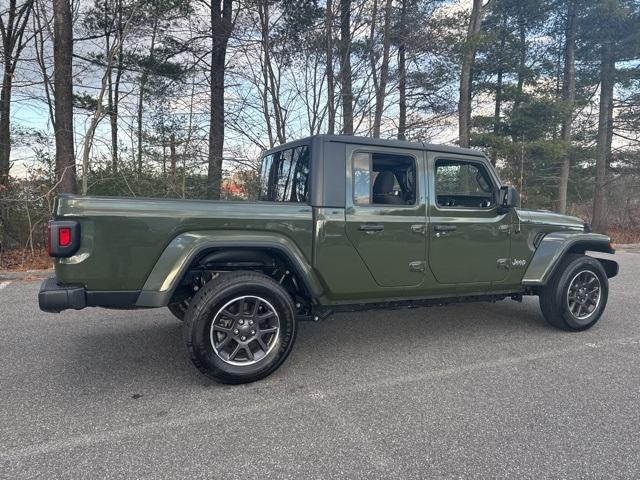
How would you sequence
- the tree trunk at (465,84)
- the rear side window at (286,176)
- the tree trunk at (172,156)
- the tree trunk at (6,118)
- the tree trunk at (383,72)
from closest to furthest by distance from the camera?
the rear side window at (286,176)
the tree trunk at (6,118)
the tree trunk at (172,156)
the tree trunk at (383,72)
the tree trunk at (465,84)

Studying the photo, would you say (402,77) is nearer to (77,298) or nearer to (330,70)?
(330,70)

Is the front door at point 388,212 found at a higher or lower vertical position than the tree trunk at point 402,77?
lower

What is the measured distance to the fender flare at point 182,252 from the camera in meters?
2.82

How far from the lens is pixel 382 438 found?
2324mm

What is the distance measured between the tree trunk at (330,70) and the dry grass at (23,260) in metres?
7.30

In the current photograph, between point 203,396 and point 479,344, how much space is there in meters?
2.61

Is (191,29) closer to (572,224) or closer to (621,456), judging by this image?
(572,224)

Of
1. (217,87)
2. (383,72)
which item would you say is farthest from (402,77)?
(217,87)

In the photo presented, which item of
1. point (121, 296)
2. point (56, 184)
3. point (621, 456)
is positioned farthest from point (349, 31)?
point (621, 456)

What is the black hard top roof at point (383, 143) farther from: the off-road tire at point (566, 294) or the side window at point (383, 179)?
the off-road tire at point (566, 294)

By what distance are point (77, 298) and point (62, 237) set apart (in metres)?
0.42

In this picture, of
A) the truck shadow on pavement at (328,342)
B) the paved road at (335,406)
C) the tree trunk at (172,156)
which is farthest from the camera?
the tree trunk at (172,156)

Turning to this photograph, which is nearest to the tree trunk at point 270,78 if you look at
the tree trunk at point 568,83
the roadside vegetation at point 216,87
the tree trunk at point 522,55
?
the roadside vegetation at point 216,87

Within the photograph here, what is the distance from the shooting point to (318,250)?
3.25 metres
